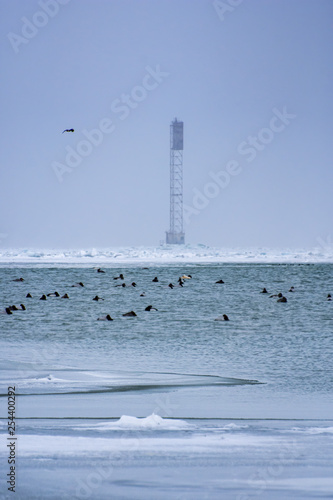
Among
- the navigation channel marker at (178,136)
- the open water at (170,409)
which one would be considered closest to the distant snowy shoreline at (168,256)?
the navigation channel marker at (178,136)

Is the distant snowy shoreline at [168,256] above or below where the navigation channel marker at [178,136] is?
below

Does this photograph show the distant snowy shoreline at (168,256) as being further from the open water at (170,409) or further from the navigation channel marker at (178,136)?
the open water at (170,409)

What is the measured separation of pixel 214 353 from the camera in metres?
16.8

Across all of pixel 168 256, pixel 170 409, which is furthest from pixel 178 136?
pixel 170 409

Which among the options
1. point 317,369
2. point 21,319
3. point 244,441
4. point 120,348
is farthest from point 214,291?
point 244,441

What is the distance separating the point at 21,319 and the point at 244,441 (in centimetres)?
1725

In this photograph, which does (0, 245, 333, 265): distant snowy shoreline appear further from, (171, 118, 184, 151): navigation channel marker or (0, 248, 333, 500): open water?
(0, 248, 333, 500): open water

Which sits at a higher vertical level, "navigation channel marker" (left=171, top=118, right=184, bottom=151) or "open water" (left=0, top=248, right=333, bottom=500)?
"navigation channel marker" (left=171, top=118, right=184, bottom=151)

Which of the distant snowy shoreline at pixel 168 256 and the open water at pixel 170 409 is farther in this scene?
the distant snowy shoreline at pixel 168 256

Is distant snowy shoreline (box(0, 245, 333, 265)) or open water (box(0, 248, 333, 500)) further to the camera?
distant snowy shoreline (box(0, 245, 333, 265))

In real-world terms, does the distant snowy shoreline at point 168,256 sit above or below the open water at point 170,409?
above

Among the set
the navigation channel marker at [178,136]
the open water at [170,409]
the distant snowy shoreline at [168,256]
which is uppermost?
the navigation channel marker at [178,136]

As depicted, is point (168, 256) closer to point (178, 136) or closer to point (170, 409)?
point (178, 136)

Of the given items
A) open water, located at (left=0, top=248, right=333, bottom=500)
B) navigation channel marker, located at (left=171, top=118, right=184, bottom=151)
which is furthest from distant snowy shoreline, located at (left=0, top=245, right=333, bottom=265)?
open water, located at (left=0, top=248, right=333, bottom=500)
